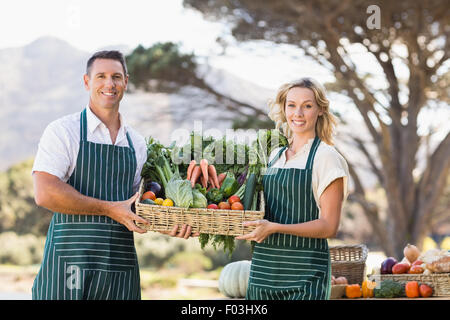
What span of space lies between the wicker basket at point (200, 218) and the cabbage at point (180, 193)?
1.4 inches

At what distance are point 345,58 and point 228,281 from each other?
7.25 meters

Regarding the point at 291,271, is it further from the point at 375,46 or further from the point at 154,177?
the point at 375,46

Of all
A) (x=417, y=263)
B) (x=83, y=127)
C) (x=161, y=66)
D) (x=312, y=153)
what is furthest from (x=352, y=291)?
(x=161, y=66)

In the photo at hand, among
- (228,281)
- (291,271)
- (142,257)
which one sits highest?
(291,271)

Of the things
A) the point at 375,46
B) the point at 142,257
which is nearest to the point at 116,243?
the point at 375,46

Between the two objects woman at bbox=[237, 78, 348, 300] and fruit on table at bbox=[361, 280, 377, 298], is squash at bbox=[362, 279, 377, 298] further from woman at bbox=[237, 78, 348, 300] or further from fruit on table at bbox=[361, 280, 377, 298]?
woman at bbox=[237, 78, 348, 300]

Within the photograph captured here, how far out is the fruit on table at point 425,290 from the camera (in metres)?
4.59

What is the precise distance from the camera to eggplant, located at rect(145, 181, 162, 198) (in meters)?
3.13

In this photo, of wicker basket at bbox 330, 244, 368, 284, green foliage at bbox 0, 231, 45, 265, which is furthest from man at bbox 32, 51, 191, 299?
green foliage at bbox 0, 231, 45, 265

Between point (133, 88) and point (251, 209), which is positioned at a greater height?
point (133, 88)

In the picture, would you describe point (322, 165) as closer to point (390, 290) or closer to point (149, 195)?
point (149, 195)

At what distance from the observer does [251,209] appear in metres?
3.00

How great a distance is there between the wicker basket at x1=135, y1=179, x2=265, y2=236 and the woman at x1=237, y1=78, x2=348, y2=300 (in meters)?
0.17

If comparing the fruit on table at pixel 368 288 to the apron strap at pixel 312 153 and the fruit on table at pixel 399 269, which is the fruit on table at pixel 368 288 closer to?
the fruit on table at pixel 399 269
